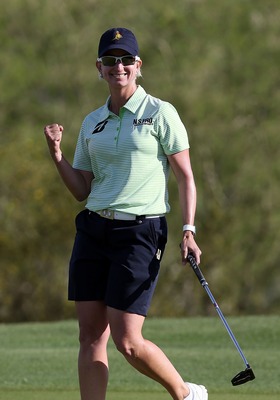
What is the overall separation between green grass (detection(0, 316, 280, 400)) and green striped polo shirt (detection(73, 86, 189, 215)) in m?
2.03

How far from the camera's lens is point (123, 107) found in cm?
578

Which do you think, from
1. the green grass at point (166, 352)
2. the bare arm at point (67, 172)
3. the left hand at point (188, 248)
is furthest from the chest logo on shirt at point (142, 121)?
the green grass at point (166, 352)

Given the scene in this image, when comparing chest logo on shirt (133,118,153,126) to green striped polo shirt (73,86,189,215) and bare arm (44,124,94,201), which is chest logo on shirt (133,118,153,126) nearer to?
green striped polo shirt (73,86,189,215)

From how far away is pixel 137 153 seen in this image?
5.68 m

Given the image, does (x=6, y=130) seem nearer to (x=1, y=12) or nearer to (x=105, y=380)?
(x=1, y=12)

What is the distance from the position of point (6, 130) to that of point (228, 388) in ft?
87.4

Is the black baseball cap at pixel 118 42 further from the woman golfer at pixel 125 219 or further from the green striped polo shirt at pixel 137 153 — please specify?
the green striped polo shirt at pixel 137 153

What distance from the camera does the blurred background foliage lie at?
3116 centimetres

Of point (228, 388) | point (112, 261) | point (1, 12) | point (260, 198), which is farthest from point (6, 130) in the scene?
point (112, 261)

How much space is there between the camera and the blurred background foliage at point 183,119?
3116cm

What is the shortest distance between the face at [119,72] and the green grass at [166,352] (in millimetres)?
2440

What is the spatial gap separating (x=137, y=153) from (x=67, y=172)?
49 centimetres

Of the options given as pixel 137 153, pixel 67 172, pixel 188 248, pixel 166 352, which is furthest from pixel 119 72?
pixel 166 352

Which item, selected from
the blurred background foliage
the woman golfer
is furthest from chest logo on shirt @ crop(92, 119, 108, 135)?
the blurred background foliage
